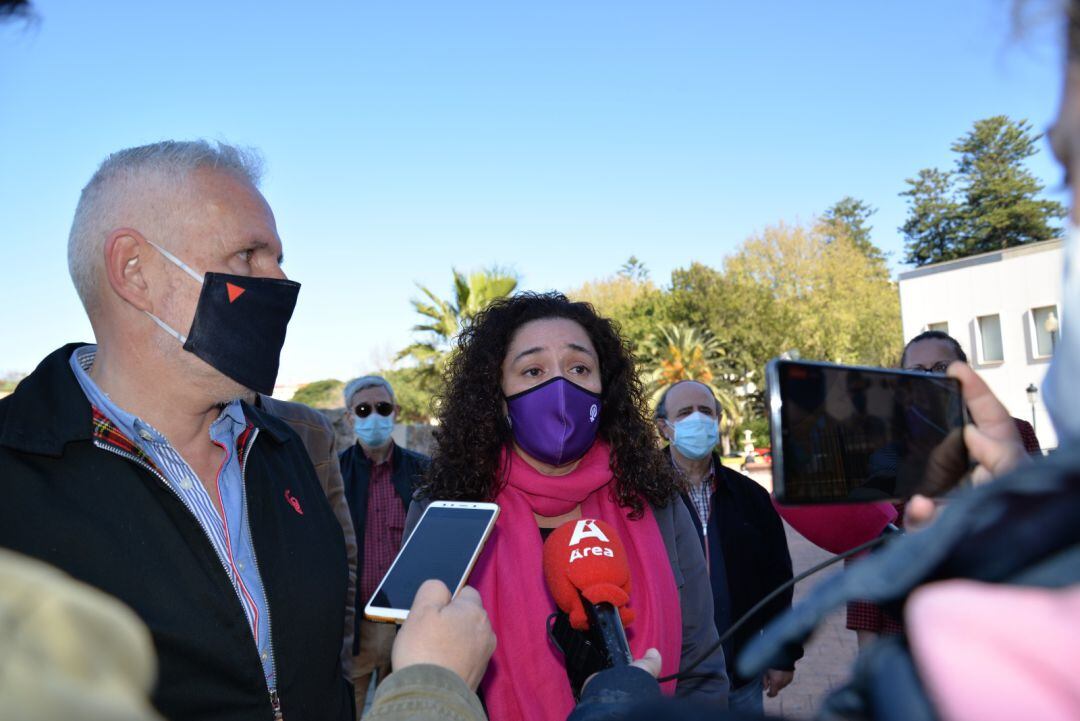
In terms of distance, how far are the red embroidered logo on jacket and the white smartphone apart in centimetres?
56

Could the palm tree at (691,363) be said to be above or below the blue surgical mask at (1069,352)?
above

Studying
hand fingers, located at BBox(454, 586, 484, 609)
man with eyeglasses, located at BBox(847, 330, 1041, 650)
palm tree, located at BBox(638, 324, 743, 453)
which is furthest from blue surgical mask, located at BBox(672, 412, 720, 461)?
palm tree, located at BBox(638, 324, 743, 453)

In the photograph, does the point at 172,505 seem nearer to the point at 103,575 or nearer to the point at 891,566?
the point at 103,575

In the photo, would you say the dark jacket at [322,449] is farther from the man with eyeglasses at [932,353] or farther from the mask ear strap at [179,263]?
the man with eyeglasses at [932,353]

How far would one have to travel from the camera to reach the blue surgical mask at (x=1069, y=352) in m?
0.87

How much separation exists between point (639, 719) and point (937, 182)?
66.5 m

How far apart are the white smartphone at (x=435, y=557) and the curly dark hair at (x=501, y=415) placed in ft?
2.85

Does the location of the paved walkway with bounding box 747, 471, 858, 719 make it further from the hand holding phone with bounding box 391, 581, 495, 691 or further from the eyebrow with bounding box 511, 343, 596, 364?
the hand holding phone with bounding box 391, 581, 495, 691

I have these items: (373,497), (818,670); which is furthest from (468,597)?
(818,670)

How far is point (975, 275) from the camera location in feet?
101

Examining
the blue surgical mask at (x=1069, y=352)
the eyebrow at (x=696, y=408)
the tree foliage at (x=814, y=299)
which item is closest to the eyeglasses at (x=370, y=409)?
the eyebrow at (x=696, y=408)

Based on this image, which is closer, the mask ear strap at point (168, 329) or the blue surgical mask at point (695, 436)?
the mask ear strap at point (168, 329)

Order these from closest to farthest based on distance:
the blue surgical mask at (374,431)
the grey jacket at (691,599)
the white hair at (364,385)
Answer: the grey jacket at (691,599), the blue surgical mask at (374,431), the white hair at (364,385)

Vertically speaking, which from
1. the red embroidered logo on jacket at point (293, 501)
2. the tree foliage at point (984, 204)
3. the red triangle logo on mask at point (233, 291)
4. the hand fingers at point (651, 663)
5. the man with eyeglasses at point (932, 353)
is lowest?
the hand fingers at point (651, 663)
